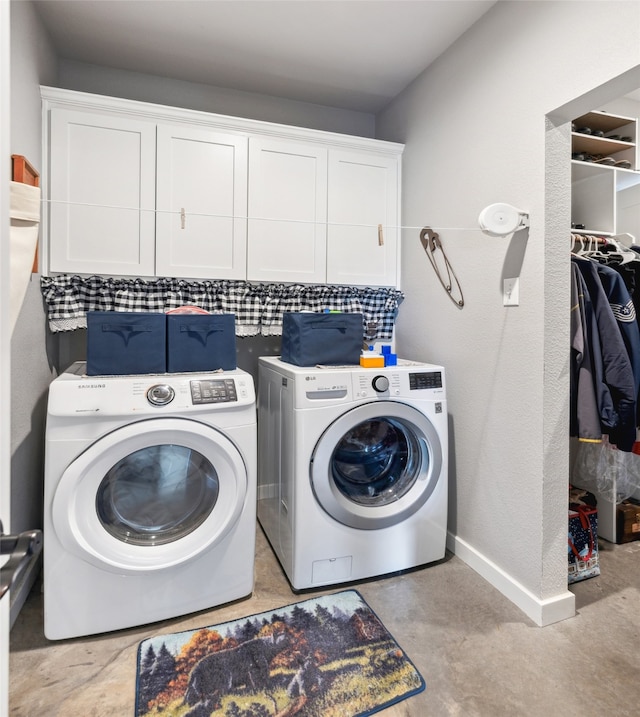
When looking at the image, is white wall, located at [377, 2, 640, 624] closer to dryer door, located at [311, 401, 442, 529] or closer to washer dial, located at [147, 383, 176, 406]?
dryer door, located at [311, 401, 442, 529]

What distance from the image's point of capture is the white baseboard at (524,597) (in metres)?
1.70

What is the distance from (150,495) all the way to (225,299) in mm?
1088

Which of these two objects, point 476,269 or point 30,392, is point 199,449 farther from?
point 476,269

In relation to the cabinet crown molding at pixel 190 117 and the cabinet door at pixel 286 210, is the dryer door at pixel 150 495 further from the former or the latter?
the cabinet crown molding at pixel 190 117

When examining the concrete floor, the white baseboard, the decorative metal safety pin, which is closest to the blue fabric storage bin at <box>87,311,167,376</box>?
the concrete floor

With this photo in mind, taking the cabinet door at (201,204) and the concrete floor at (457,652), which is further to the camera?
the cabinet door at (201,204)

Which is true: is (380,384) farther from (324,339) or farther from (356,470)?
(356,470)

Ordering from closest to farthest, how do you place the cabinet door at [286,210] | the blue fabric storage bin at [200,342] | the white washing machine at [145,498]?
the white washing machine at [145,498] < the blue fabric storage bin at [200,342] < the cabinet door at [286,210]

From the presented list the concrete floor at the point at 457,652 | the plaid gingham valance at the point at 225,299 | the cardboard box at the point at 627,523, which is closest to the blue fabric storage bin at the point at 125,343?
the plaid gingham valance at the point at 225,299

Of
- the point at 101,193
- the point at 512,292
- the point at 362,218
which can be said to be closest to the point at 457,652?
the point at 512,292

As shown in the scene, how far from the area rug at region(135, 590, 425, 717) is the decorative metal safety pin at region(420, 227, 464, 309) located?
1.53 metres

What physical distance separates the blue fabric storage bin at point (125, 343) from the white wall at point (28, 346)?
11.0 inches

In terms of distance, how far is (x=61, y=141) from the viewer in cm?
203

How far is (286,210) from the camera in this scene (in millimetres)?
2414
